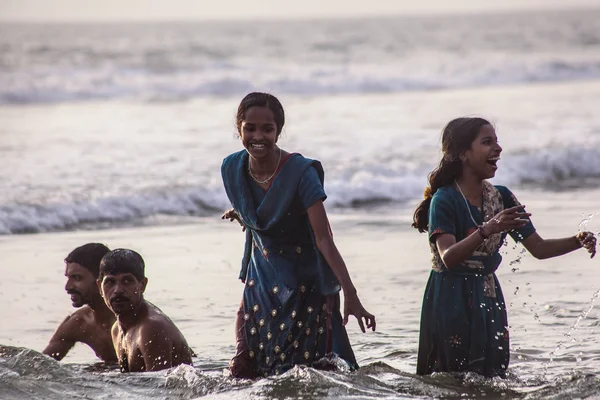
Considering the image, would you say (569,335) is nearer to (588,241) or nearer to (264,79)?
(588,241)

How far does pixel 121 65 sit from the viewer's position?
3269cm

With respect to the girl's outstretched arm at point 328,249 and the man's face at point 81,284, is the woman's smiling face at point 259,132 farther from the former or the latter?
the man's face at point 81,284

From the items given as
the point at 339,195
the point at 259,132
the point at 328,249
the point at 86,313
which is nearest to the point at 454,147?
the point at 328,249

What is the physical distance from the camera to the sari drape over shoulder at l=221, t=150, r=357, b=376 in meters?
4.84

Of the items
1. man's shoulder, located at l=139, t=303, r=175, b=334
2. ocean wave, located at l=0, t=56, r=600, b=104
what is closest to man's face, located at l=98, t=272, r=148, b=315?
man's shoulder, located at l=139, t=303, r=175, b=334

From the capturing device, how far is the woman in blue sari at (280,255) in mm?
4828

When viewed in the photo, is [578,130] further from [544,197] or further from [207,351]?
[207,351]

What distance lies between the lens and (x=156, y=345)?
5504 millimetres

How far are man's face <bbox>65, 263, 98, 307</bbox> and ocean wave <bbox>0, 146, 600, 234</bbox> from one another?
5.17 meters

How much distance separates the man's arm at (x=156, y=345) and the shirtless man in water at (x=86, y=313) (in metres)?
0.69

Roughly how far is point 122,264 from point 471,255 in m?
1.78

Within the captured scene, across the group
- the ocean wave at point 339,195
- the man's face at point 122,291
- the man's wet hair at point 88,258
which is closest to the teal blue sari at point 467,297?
the man's face at point 122,291

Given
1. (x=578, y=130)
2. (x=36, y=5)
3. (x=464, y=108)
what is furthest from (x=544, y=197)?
(x=36, y=5)

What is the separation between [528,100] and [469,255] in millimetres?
20292
